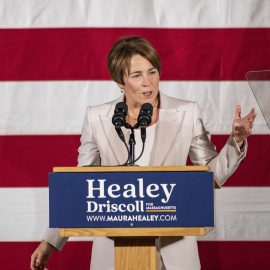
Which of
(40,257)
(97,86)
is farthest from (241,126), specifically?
(97,86)

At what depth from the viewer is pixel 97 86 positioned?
2744 mm

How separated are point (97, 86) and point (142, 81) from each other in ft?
2.08

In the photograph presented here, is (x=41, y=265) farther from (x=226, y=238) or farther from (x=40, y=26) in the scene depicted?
(x=40, y=26)

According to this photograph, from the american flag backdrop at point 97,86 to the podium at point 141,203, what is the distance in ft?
3.81

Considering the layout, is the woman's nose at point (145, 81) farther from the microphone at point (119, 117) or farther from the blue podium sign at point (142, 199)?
the blue podium sign at point (142, 199)

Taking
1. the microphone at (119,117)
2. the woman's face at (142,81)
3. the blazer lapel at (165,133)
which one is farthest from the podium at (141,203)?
the woman's face at (142,81)

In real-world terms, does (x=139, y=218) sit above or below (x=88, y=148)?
below

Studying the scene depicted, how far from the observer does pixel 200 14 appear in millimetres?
2719

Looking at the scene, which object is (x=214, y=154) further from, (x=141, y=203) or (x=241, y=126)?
(x=141, y=203)

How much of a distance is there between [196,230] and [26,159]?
1.40 meters

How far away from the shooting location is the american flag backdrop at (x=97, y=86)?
2.67 m

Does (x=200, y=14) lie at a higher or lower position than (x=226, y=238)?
higher

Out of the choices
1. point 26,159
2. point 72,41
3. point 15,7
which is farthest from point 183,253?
point 15,7

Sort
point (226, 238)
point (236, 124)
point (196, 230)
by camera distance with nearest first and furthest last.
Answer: point (196, 230), point (236, 124), point (226, 238)
